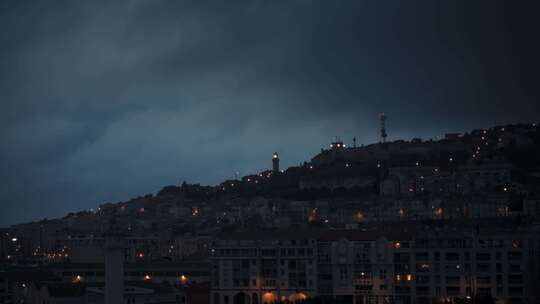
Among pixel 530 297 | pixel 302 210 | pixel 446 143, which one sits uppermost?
pixel 446 143

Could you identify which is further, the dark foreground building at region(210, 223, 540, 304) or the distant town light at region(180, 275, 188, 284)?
the distant town light at region(180, 275, 188, 284)

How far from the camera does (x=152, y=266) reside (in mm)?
61406

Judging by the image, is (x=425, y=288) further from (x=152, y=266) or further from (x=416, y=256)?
(x=152, y=266)

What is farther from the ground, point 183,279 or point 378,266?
point 378,266

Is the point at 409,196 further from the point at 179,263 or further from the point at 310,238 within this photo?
the point at 310,238

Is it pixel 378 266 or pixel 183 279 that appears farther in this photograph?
pixel 183 279

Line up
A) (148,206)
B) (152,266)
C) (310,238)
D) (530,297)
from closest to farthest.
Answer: (530,297) < (310,238) < (152,266) < (148,206)

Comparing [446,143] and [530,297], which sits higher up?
[446,143]

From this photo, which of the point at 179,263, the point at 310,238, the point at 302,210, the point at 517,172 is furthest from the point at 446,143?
the point at 310,238

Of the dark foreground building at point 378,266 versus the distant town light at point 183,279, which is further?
the distant town light at point 183,279

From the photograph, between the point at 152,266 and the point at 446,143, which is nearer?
the point at 152,266

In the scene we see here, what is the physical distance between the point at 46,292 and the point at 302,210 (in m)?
49.3

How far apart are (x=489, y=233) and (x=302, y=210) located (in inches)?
1872

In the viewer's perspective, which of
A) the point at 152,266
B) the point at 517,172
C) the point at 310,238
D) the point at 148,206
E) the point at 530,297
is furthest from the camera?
the point at 148,206
